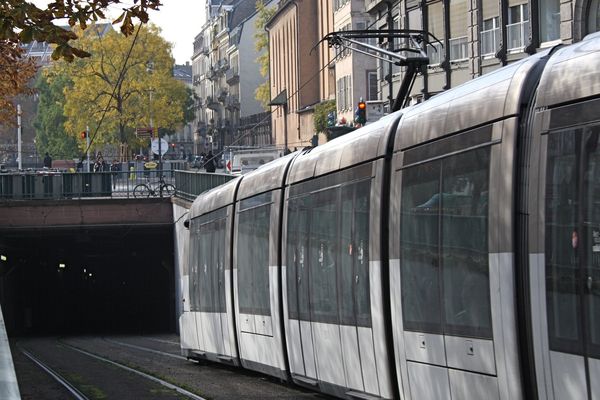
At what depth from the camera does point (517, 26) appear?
3759 centimetres

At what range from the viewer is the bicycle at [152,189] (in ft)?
169

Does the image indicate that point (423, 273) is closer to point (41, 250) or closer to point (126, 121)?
point (41, 250)

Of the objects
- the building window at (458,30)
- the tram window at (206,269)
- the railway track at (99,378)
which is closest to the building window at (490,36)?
the building window at (458,30)

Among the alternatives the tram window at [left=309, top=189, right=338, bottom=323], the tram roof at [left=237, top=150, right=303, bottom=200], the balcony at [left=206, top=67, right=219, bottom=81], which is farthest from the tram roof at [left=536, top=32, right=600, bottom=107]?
the balcony at [left=206, top=67, right=219, bottom=81]

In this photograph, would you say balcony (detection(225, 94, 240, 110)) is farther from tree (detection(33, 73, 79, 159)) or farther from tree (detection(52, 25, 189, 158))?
tree (detection(52, 25, 189, 158))

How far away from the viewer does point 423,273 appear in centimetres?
1015

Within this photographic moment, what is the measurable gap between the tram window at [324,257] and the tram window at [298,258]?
0.30 metres

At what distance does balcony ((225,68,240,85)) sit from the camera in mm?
139750

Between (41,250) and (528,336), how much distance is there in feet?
186

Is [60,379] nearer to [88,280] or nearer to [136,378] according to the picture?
[136,378]

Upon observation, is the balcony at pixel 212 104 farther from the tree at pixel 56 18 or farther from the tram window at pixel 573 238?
the tram window at pixel 573 238

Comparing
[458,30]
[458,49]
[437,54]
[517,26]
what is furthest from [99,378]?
[437,54]

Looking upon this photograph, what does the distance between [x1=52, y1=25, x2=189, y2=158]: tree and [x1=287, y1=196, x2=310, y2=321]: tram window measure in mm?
79318

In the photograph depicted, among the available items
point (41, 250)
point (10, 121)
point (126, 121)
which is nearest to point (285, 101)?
point (126, 121)
